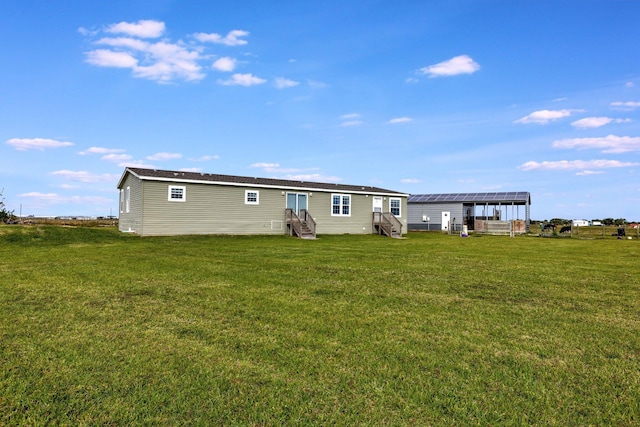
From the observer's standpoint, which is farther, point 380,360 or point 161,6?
point 161,6

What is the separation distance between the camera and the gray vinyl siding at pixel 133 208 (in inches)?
789

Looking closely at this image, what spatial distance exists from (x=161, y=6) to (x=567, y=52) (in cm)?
1697

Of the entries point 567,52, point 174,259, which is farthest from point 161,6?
point 567,52

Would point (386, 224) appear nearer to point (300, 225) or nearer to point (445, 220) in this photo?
point (300, 225)

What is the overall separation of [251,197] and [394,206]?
38.1 ft

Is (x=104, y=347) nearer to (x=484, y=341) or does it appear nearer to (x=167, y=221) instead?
(x=484, y=341)

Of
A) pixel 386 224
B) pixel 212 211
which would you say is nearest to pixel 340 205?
pixel 386 224

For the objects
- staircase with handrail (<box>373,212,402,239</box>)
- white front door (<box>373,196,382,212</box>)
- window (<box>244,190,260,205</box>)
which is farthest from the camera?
white front door (<box>373,196,382,212</box>)

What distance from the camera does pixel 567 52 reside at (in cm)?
1691

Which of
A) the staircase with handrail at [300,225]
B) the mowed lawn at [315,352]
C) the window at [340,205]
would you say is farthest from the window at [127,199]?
the mowed lawn at [315,352]

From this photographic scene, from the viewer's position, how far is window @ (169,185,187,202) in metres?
20.5

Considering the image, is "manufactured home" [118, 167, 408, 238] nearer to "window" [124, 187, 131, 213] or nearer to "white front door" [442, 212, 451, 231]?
"window" [124, 187, 131, 213]

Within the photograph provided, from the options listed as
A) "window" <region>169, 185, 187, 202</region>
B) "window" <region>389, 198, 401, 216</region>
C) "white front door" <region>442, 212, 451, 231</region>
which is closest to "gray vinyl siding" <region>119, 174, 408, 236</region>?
"window" <region>169, 185, 187, 202</region>

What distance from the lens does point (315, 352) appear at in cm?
366
